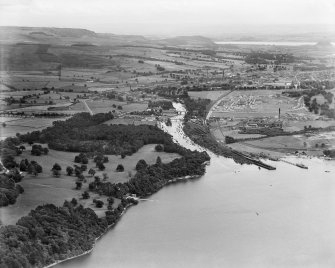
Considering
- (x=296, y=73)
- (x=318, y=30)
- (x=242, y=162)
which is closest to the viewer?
(x=242, y=162)

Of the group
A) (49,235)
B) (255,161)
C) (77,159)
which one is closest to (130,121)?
(77,159)

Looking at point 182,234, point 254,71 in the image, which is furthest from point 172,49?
point 182,234

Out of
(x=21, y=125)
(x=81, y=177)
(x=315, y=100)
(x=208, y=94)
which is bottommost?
(x=81, y=177)

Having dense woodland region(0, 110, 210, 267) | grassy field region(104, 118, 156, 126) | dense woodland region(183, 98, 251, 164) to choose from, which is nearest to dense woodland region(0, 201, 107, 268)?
dense woodland region(0, 110, 210, 267)

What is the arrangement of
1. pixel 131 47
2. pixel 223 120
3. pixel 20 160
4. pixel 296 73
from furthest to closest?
A: pixel 131 47
pixel 296 73
pixel 223 120
pixel 20 160

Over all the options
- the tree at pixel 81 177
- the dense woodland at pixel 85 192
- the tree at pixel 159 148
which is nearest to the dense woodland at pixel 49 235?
the dense woodland at pixel 85 192

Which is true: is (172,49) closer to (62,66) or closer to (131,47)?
(131,47)

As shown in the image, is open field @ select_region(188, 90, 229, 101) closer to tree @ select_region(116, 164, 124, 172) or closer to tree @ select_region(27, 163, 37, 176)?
tree @ select_region(116, 164, 124, 172)

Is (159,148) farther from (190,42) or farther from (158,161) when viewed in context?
(190,42)
